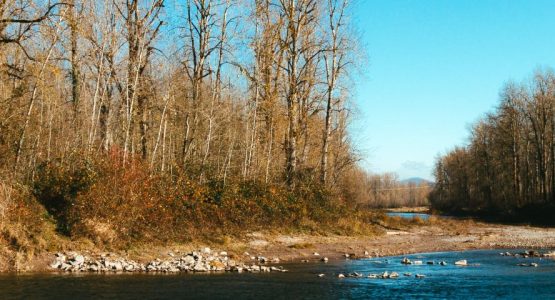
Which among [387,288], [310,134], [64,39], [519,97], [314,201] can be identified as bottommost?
[387,288]

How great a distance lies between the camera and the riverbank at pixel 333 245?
69.5 feet

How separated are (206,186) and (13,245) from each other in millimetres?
11365

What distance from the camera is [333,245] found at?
89.7ft

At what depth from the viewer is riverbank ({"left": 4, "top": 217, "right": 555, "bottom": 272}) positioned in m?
21.2

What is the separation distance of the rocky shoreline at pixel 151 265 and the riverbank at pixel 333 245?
408mm

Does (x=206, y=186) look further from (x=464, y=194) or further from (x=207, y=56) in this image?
(x=464, y=194)

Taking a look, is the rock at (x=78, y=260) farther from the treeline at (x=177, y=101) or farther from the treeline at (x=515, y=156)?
the treeline at (x=515, y=156)

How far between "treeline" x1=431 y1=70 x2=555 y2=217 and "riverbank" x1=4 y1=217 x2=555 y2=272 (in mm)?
19734

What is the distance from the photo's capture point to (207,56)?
31.7 metres

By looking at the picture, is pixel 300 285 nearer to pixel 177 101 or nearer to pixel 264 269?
pixel 264 269

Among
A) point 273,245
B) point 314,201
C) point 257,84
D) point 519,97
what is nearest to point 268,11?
point 257,84

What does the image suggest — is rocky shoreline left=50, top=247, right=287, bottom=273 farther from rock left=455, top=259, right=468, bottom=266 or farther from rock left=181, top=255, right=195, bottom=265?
rock left=455, top=259, right=468, bottom=266

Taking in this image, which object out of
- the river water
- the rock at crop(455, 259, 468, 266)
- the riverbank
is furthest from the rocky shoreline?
the rock at crop(455, 259, 468, 266)

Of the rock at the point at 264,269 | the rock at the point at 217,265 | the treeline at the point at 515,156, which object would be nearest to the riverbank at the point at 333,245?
the rock at the point at 217,265
